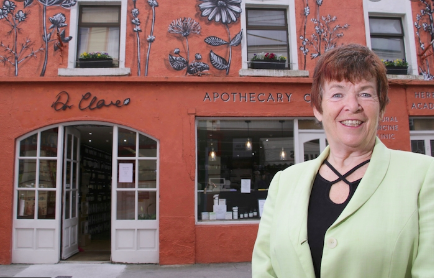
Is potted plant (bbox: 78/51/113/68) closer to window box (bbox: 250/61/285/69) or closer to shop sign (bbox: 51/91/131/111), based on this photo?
shop sign (bbox: 51/91/131/111)

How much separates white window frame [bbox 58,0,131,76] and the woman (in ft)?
19.2

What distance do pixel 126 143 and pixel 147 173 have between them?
77cm

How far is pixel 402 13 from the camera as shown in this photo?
7.78 meters

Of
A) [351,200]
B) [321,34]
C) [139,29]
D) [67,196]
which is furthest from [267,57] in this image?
[351,200]

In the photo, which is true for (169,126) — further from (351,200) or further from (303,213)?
(351,200)

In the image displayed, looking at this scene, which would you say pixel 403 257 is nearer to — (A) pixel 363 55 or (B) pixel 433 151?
(A) pixel 363 55

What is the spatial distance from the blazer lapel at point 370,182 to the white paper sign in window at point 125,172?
6005 mm

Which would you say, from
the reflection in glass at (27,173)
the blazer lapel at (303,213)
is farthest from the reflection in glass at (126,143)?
the blazer lapel at (303,213)

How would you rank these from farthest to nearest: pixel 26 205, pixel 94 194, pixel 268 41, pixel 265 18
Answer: pixel 94 194 < pixel 265 18 < pixel 268 41 < pixel 26 205

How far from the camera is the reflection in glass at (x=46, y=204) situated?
688 cm

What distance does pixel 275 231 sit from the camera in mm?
1733

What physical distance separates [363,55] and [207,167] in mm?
5582

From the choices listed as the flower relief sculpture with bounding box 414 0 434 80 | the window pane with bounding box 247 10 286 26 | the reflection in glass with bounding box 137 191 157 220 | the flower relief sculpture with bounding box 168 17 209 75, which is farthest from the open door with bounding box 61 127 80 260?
the flower relief sculpture with bounding box 414 0 434 80

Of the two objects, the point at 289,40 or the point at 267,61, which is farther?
the point at 289,40
